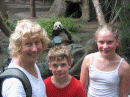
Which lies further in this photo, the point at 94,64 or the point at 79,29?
the point at 79,29

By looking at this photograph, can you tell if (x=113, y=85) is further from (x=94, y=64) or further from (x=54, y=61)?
(x=54, y=61)

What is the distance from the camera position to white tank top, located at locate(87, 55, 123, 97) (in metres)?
1.67

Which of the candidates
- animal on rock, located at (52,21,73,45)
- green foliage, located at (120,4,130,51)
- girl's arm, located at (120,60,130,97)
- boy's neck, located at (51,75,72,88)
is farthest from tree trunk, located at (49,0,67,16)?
boy's neck, located at (51,75,72,88)

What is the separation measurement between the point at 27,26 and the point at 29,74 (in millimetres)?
327

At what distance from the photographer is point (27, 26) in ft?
4.01

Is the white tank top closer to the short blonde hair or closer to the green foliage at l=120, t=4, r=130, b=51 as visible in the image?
the short blonde hair

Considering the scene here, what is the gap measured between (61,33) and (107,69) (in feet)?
16.2

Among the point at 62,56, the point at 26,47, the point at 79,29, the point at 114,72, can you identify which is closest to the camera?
the point at 26,47

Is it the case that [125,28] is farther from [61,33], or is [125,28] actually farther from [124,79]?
[61,33]

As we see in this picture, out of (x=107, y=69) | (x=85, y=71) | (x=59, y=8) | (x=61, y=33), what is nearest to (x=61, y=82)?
(x=85, y=71)

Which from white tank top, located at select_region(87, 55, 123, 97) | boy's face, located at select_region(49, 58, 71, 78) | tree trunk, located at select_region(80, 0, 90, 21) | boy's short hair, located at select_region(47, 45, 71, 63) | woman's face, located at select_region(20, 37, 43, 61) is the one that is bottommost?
white tank top, located at select_region(87, 55, 123, 97)

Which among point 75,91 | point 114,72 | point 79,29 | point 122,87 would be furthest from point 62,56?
point 79,29

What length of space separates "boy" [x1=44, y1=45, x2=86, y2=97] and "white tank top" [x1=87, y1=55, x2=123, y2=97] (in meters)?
0.26

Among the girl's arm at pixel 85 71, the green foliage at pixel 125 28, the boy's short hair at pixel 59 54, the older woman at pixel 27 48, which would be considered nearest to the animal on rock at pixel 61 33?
the green foliage at pixel 125 28
